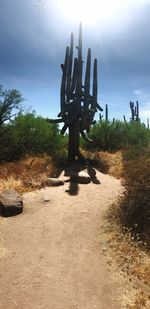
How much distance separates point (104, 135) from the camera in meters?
18.4

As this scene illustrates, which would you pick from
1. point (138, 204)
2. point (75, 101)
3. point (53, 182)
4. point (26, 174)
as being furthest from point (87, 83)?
point (138, 204)

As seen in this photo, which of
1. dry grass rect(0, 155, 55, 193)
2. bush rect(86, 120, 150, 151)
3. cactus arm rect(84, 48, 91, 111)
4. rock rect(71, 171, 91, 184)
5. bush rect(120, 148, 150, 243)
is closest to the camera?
bush rect(120, 148, 150, 243)

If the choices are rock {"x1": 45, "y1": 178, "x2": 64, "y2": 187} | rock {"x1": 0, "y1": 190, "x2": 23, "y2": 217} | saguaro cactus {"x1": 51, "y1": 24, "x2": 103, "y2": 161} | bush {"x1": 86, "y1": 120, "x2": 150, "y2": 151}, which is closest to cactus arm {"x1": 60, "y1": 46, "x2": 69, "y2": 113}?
saguaro cactus {"x1": 51, "y1": 24, "x2": 103, "y2": 161}

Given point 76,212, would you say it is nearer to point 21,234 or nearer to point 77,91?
point 21,234

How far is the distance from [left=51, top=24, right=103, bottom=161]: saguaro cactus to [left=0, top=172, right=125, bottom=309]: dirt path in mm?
4700

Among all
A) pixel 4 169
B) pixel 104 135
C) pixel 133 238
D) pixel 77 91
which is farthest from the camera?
pixel 104 135

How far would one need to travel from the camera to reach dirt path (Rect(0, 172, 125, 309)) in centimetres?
502

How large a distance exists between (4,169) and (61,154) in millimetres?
3467

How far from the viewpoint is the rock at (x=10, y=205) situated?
27.3 feet

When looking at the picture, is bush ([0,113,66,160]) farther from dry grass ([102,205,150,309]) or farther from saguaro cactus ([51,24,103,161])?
dry grass ([102,205,150,309])

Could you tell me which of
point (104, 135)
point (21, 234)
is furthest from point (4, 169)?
point (104, 135)

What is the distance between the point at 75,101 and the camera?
13.8 meters

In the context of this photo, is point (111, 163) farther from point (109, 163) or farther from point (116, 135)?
point (116, 135)

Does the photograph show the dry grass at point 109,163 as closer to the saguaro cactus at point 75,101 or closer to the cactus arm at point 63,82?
the saguaro cactus at point 75,101
